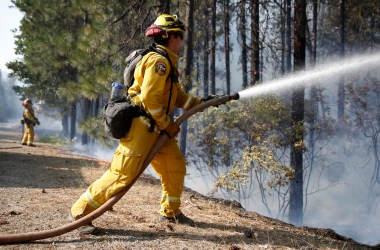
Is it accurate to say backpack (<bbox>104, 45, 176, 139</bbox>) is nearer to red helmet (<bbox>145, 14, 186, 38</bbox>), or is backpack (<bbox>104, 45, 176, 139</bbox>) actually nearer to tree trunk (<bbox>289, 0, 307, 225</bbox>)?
red helmet (<bbox>145, 14, 186, 38</bbox>)

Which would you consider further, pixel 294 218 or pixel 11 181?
pixel 294 218

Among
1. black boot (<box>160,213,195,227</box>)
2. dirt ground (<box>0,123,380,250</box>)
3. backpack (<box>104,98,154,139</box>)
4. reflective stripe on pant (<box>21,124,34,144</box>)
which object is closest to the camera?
dirt ground (<box>0,123,380,250</box>)

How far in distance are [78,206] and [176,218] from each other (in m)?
1.08

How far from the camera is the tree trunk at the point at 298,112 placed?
27.5ft

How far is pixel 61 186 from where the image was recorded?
6301 mm

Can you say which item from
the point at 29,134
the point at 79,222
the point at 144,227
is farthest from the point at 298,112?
the point at 29,134

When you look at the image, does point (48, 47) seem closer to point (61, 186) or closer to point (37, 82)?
point (37, 82)

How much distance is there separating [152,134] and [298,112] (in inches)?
222

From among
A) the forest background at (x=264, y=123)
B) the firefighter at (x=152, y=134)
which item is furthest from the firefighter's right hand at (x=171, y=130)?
the forest background at (x=264, y=123)

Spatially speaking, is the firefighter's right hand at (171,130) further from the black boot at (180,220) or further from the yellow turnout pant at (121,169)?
the black boot at (180,220)

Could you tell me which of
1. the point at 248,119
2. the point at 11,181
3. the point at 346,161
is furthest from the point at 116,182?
the point at 346,161

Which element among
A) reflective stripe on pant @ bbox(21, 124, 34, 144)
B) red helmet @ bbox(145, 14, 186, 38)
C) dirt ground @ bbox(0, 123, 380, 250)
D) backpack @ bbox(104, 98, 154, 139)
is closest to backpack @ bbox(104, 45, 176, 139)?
backpack @ bbox(104, 98, 154, 139)

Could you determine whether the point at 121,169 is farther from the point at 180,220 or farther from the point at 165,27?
the point at 165,27

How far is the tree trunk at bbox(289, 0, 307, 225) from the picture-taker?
8383mm
